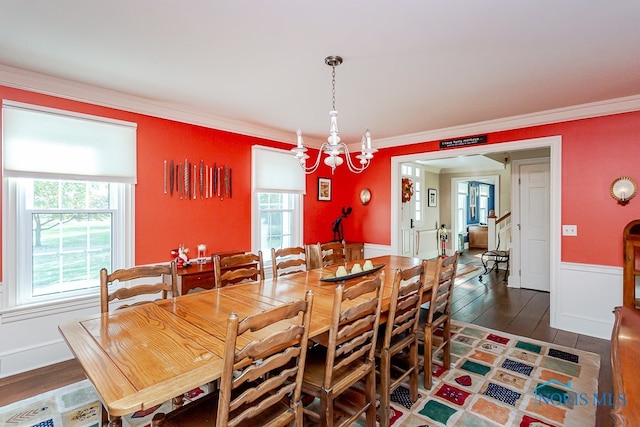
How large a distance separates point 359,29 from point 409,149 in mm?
3168

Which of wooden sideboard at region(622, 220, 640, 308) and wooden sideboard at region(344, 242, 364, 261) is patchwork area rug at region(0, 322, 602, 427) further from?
wooden sideboard at region(344, 242, 364, 261)

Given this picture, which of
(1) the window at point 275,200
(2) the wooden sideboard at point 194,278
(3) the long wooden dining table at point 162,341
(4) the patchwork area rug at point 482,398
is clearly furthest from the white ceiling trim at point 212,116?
(4) the patchwork area rug at point 482,398

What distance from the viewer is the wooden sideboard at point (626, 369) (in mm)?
732

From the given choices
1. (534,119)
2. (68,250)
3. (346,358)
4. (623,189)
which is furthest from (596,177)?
(68,250)

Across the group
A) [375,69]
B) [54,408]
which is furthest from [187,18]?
[54,408]

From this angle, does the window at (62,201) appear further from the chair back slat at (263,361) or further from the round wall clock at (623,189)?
the round wall clock at (623,189)

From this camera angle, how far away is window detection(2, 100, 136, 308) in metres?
2.62

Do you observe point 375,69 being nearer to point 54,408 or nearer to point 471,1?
point 471,1

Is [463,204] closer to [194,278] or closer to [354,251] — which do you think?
[354,251]

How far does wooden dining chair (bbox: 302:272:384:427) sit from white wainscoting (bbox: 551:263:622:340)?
304 cm

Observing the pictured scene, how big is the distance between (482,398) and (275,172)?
11.5ft

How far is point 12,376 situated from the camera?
2574mm

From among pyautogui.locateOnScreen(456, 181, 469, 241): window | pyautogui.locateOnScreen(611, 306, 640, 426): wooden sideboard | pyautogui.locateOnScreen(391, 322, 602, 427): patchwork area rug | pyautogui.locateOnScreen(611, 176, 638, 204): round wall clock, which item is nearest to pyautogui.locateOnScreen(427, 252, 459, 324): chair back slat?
pyautogui.locateOnScreen(391, 322, 602, 427): patchwork area rug

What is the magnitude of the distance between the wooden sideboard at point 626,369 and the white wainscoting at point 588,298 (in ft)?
9.13
